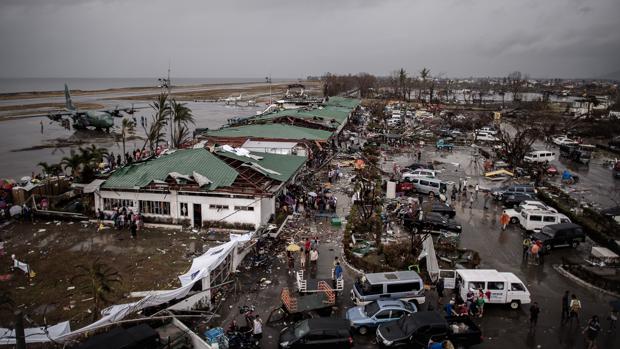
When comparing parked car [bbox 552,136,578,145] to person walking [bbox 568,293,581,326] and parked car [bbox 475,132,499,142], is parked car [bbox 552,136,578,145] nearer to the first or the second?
parked car [bbox 475,132,499,142]

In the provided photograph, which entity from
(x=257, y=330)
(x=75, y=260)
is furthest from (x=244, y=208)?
(x=257, y=330)

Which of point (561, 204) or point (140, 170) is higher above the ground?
point (140, 170)

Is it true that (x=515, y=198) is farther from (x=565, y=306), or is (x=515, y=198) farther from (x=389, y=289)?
(x=389, y=289)

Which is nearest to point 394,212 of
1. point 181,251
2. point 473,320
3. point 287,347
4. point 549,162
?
point 473,320

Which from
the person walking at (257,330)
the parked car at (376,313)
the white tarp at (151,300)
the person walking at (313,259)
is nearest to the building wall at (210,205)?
the white tarp at (151,300)

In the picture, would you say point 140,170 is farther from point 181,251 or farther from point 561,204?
point 561,204

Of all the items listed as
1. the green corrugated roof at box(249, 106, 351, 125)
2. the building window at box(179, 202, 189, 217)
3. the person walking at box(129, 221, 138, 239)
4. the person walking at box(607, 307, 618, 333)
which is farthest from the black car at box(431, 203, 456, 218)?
the green corrugated roof at box(249, 106, 351, 125)

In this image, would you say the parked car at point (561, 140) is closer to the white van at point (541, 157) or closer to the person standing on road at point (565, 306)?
the white van at point (541, 157)
